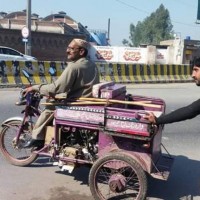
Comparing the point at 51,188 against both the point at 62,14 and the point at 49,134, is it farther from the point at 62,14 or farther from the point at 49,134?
the point at 62,14

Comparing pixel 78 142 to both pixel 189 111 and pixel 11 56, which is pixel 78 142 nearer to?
pixel 189 111

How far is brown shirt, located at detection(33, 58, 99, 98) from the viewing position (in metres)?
4.78

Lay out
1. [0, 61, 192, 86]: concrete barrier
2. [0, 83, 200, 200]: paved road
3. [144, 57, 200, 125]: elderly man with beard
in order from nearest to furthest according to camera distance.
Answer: [144, 57, 200, 125]: elderly man with beard
[0, 83, 200, 200]: paved road
[0, 61, 192, 86]: concrete barrier

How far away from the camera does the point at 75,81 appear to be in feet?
16.0

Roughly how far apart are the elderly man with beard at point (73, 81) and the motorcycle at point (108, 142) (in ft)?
0.41

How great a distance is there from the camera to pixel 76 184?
5105 millimetres

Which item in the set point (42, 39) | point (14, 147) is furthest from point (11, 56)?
point (14, 147)

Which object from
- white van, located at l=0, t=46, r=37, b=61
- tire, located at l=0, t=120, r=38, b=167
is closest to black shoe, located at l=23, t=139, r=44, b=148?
tire, located at l=0, t=120, r=38, b=167

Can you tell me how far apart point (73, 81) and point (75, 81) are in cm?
5

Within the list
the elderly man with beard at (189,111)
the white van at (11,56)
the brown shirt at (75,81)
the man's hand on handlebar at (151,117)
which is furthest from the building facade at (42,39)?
the elderly man with beard at (189,111)

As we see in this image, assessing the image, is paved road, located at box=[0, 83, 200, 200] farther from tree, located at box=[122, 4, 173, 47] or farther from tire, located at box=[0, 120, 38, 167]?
tree, located at box=[122, 4, 173, 47]

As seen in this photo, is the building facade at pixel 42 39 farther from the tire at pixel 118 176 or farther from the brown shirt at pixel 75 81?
the tire at pixel 118 176

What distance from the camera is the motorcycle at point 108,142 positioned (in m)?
4.38

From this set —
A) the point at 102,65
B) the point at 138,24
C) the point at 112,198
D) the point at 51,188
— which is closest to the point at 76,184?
the point at 51,188
